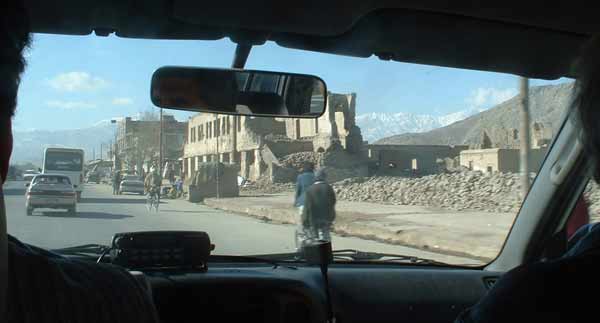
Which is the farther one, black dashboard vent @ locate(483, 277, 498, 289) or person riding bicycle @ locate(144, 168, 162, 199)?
person riding bicycle @ locate(144, 168, 162, 199)

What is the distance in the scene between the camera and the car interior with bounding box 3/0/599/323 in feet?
10.5

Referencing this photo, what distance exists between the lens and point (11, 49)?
1.23 meters

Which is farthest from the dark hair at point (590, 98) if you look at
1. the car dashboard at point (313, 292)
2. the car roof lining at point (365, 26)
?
the car dashboard at point (313, 292)

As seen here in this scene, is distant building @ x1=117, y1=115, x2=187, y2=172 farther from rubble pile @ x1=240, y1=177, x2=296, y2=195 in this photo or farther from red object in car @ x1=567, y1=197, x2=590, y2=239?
red object in car @ x1=567, y1=197, x2=590, y2=239

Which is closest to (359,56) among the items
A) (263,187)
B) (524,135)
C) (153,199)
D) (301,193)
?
(301,193)

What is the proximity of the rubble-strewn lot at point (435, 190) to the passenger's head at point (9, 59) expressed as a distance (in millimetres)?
6170

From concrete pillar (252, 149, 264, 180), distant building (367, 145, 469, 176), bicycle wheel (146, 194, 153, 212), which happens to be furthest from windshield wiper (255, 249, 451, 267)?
bicycle wheel (146, 194, 153, 212)

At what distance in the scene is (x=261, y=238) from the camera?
6.69 meters

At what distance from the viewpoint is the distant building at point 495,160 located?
7.23m

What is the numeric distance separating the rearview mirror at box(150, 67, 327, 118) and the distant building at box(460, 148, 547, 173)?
9.15ft

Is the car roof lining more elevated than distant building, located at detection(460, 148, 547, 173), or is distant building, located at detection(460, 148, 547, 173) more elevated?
the car roof lining

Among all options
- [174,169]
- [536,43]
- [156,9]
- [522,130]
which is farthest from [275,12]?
[174,169]

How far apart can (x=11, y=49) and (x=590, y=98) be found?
1.26 m

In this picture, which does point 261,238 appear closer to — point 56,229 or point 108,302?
point 56,229
